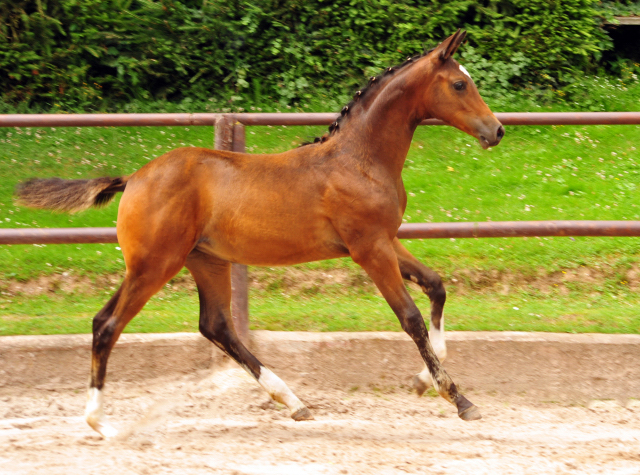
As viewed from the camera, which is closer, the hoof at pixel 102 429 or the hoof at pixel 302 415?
the hoof at pixel 102 429

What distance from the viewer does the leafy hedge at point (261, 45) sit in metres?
8.47

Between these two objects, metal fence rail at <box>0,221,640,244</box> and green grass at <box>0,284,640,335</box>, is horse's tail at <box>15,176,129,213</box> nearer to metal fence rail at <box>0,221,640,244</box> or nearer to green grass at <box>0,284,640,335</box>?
metal fence rail at <box>0,221,640,244</box>

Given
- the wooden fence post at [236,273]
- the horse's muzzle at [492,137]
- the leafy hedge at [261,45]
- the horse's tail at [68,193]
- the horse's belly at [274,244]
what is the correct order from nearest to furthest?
the horse's muzzle at [492,137] < the horse's belly at [274,244] < the horse's tail at [68,193] < the wooden fence post at [236,273] < the leafy hedge at [261,45]

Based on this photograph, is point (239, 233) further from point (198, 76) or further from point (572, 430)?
point (198, 76)

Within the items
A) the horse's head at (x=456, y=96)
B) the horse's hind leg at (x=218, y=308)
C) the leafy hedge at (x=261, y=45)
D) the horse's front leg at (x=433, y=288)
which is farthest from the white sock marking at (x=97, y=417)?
the leafy hedge at (x=261, y=45)

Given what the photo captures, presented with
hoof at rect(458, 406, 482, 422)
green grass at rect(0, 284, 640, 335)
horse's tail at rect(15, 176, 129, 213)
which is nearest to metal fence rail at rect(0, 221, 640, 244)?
horse's tail at rect(15, 176, 129, 213)

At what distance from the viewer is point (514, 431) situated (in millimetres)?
3475

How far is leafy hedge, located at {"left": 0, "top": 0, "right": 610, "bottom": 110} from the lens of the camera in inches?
333

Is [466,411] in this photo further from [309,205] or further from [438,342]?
[309,205]

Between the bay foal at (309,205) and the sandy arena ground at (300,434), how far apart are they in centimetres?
21

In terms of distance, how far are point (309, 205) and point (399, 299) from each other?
2.11 ft

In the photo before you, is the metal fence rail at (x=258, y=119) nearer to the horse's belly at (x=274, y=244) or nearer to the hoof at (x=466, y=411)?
the horse's belly at (x=274, y=244)

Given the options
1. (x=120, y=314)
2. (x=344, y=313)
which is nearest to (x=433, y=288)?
(x=344, y=313)

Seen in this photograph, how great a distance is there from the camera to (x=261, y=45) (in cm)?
880
